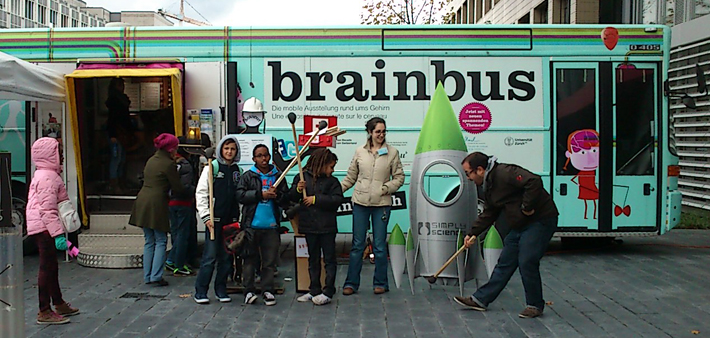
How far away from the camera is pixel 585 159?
33.6 ft

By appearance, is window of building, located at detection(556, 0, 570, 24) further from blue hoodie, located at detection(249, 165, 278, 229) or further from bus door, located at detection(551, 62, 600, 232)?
blue hoodie, located at detection(249, 165, 278, 229)

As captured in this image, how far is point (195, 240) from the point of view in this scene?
986 cm

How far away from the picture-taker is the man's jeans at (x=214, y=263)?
7531 mm

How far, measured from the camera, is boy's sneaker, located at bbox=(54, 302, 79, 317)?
7.05m

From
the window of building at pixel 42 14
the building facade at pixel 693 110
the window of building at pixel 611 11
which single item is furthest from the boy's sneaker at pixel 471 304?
the window of building at pixel 42 14

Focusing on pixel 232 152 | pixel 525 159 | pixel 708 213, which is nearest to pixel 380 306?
pixel 232 152

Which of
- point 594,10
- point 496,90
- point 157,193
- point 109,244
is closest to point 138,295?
point 157,193

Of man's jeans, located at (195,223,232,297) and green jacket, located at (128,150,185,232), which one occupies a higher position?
green jacket, located at (128,150,185,232)

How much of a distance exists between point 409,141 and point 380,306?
10.3 feet

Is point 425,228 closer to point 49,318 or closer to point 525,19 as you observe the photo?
point 49,318

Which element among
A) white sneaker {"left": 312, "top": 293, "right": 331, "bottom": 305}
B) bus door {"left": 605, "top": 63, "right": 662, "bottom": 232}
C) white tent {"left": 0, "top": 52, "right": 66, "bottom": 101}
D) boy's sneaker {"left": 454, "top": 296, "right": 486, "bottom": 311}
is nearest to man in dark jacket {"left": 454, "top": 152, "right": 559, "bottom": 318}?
boy's sneaker {"left": 454, "top": 296, "right": 486, "bottom": 311}

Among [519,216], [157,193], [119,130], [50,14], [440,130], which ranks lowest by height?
[519,216]

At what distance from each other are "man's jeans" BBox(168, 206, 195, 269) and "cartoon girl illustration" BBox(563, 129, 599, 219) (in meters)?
5.01

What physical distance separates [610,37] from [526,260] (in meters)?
4.58
